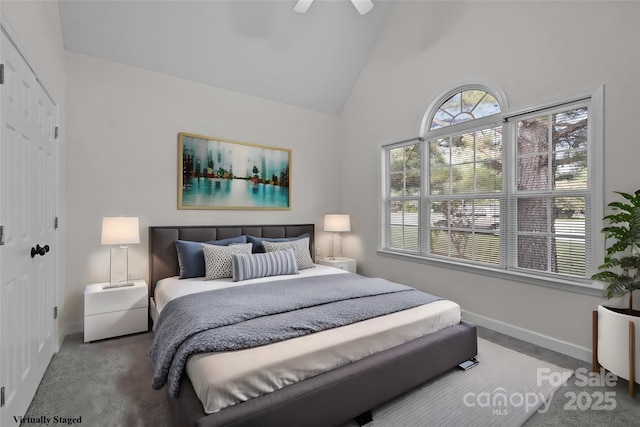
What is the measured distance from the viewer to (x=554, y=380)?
221 cm

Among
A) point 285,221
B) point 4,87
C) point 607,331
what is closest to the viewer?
point 4,87

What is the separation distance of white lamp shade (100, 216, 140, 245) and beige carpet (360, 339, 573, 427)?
2556 millimetres

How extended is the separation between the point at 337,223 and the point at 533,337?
249 cm

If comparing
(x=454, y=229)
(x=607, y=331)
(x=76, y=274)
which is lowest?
(x=607, y=331)

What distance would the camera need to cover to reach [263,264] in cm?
319

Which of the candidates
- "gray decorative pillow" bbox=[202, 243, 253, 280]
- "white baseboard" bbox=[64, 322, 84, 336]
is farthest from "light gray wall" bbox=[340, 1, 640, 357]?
"white baseboard" bbox=[64, 322, 84, 336]

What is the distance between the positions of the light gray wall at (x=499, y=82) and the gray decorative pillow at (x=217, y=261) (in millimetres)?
2057

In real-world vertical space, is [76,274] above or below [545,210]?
below

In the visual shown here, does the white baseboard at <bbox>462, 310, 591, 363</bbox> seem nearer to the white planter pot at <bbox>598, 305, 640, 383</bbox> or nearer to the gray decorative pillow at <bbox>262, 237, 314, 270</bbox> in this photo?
the white planter pot at <bbox>598, 305, 640, 383</bbox>

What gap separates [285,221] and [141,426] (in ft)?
9.58

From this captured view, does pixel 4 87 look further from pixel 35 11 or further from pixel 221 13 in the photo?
pixel 221 13

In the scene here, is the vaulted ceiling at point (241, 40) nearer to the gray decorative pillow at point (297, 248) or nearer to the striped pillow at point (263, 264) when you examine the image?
the gray decorative pillow at point (297, 248)

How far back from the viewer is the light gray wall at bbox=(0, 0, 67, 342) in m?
1.82

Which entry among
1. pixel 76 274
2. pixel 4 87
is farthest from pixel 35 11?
pixel 76 274
